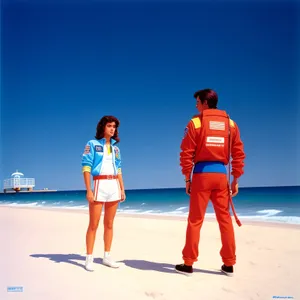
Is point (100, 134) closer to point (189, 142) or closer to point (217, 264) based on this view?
point (189, 142)

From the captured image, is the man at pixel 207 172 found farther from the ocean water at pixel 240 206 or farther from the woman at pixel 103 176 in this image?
the ocean water at pixel 240 206

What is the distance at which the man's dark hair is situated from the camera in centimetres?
273

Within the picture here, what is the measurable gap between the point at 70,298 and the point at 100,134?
1290 mm

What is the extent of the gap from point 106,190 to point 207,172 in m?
0.82

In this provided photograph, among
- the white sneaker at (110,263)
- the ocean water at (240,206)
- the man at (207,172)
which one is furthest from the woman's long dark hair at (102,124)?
the ocean water at (240,206)

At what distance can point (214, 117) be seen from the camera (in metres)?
2.61

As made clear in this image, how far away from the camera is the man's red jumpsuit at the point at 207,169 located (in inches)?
101

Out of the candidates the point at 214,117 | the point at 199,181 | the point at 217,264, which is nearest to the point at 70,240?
the point at 217,264

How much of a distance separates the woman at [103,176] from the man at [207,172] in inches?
24.1

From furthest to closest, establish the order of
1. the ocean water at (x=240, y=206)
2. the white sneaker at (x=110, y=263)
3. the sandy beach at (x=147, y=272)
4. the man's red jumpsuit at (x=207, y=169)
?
the ocean water at (x=240, y=206) < the white sneaker at (x=110, y=263) < the man's red jumpsuit at (x=207, y=169) < the sandy beach at (x=147, y=272)

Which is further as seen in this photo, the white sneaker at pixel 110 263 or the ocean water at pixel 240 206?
the ocean water at pixel 240 206

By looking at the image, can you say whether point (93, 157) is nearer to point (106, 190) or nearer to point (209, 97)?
point (106, 190)

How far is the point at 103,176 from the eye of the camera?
2.79 metres

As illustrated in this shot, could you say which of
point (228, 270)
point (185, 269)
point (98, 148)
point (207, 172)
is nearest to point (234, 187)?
point (207, 172)
